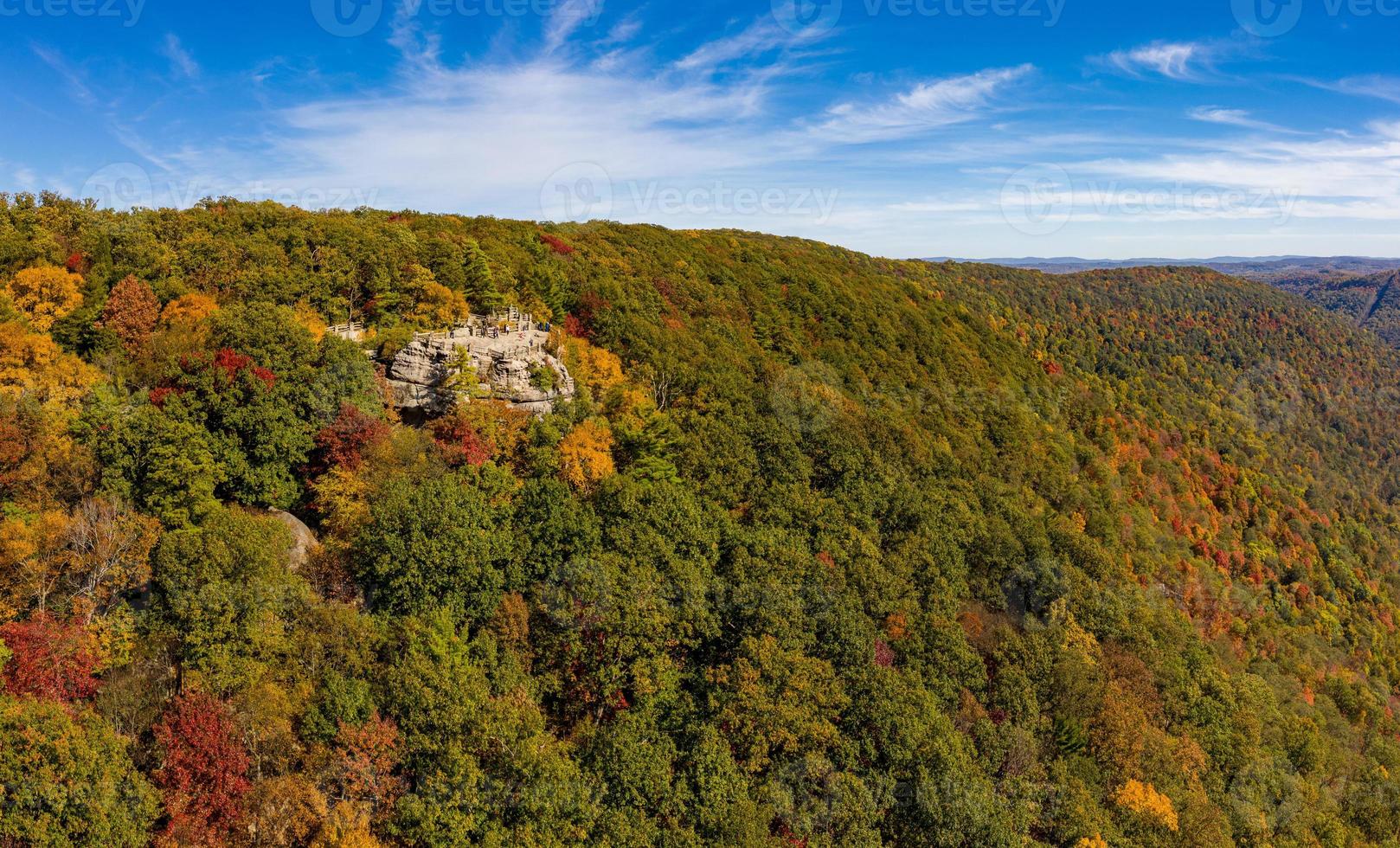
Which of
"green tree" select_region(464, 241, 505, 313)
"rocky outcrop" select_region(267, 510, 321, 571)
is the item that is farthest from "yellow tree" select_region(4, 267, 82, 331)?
"green tree" select_region(464, 241, 505, 313)

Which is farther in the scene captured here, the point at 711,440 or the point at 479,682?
the point at 711,440

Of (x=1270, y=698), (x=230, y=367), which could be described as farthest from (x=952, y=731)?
(x=230, y=367)

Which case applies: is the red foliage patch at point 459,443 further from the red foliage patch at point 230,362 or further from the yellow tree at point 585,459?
the red foliage patch at point 230,362

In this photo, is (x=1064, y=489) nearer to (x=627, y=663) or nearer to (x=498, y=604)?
(x=627, y=663)

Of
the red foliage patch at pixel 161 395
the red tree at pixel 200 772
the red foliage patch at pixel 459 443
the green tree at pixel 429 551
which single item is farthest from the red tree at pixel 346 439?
the red tree at pixel 200 772

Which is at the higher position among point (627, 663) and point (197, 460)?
point (197, 460)

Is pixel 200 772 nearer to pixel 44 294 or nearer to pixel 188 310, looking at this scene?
pixel 188 310

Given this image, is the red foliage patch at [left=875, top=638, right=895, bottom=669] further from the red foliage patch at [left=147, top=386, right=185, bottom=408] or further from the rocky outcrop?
the red foliage patch at [left=147, top=386, right=185, bottom=408]
